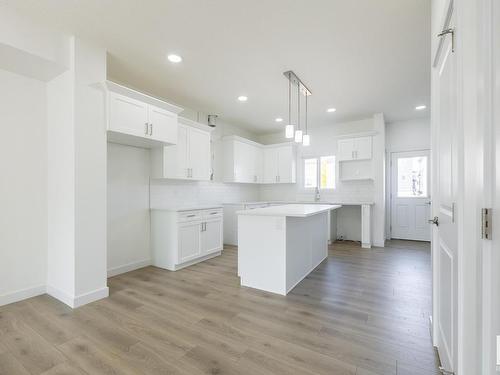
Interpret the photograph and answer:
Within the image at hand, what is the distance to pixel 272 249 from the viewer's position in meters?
2.91

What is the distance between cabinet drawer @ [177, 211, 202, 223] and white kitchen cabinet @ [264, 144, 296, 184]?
114 inches

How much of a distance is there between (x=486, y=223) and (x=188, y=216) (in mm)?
3612

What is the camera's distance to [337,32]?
8.34 feet

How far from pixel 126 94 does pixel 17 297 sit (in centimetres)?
260

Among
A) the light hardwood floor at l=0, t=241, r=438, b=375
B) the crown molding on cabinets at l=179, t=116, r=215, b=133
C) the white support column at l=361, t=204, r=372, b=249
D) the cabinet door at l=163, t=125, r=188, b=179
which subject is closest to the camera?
the light hardwood floor at l=0, t=241, r=438, b=375

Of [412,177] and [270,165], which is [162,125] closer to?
[270,165]

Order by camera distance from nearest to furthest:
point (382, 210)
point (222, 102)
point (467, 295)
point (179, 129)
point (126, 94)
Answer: point (467, 295) → point (126, 94) → point (179, 129) → point (222, 102) → point (382, 210)

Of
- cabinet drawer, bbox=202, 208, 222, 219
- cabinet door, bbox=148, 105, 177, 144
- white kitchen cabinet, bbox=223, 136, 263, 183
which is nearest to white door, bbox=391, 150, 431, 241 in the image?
white kitchen cabinet, bbox=223, 136, 263, 183

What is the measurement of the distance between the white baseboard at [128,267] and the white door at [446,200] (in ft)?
12.4

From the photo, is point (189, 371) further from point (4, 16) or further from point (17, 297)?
point (4, 16)

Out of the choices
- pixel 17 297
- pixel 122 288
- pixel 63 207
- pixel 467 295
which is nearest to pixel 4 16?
pixel 63 207

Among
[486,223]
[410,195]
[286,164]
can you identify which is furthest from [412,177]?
[486,223]

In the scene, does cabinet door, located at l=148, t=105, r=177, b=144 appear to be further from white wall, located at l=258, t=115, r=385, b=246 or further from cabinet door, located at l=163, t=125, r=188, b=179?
white wall, located at l=258, t=115, r=385, b=246

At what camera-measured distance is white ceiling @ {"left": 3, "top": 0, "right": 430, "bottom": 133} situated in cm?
221
